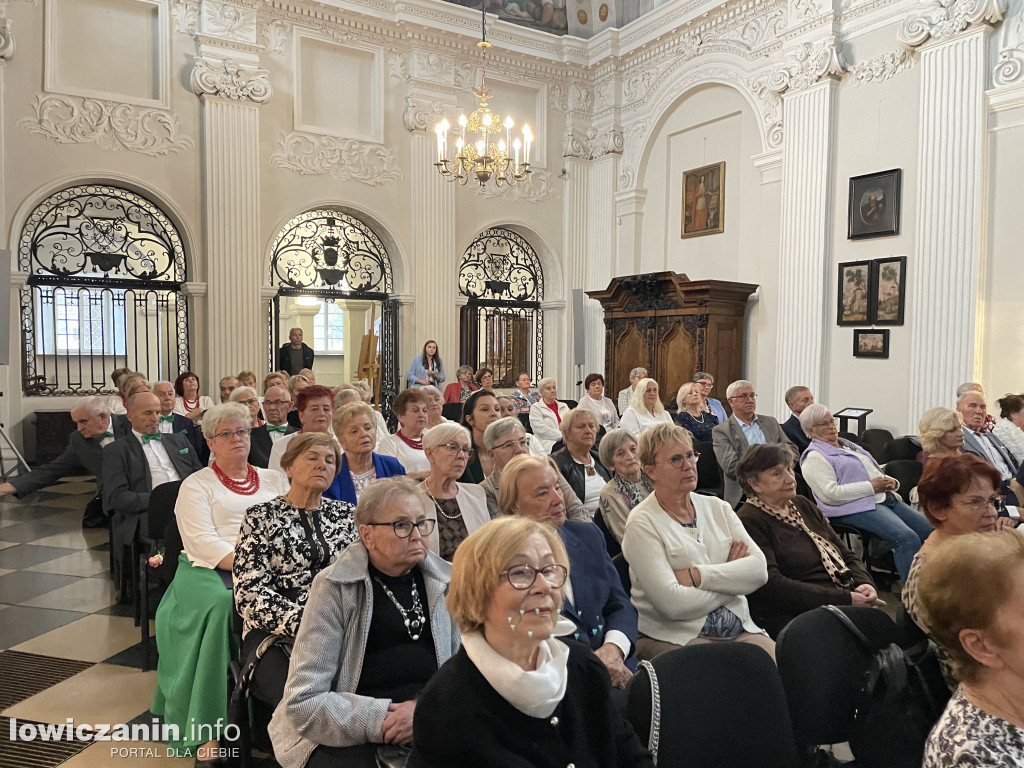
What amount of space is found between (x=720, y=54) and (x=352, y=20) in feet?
18.7

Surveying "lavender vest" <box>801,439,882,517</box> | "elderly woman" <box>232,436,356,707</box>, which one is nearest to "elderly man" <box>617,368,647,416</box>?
"lavender vest" <box>801,439,882,517</box>

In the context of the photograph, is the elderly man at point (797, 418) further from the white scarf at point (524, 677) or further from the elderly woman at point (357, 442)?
the white scarf at point (524, 677)

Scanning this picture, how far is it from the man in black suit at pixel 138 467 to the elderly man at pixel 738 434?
3.83 m

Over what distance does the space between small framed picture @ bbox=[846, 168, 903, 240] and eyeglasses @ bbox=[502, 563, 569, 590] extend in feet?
28.3

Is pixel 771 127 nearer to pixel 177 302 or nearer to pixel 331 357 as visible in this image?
pixel 177 302

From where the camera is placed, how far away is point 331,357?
1773 cm

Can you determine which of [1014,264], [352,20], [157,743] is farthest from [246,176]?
[1014,264]

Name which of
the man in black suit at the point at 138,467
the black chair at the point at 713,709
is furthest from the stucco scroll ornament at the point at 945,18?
the man in black suit at the point at 138,467

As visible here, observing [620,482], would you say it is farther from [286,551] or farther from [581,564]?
[286,551]

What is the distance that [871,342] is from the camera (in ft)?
29.2

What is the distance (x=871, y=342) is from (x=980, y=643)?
8.30m

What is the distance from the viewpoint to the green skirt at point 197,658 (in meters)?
2.74

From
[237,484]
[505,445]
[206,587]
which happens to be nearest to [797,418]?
[505,445]

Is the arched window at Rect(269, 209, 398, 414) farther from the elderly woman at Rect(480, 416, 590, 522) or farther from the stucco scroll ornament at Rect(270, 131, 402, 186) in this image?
the elderly woman at Rect(480, 416, 590, 522)
